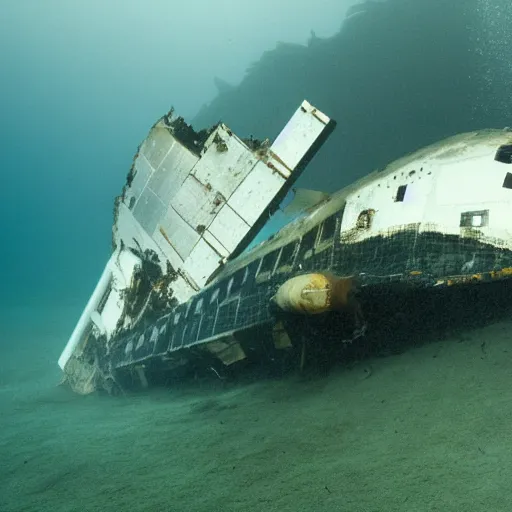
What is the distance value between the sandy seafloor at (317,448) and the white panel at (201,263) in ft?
10.8

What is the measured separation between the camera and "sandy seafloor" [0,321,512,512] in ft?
8.30

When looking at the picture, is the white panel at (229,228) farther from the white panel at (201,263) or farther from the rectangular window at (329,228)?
the rectangular window at (329,228)

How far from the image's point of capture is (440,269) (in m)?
4.10

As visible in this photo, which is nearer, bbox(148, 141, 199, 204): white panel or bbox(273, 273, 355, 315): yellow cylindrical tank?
bbox(273, 273, 355, 315): yellow cylindrical tank

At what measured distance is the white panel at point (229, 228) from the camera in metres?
8.06

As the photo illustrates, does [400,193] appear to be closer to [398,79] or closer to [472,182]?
[472,182]

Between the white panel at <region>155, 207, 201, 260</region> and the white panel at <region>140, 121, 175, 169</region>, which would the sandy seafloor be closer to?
the white panel at <region>155, 207, 201, 260</region>

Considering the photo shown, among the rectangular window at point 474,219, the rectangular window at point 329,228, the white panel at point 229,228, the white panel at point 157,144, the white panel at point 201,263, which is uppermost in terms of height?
the white panel at point 157,144

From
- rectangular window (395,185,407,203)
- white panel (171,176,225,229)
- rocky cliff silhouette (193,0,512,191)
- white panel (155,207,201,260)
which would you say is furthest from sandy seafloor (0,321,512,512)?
rocky cliff silhouette (193,0,512,191)

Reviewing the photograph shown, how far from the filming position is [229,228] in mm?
8266

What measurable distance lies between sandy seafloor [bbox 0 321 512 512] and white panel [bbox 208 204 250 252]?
3.42 metres

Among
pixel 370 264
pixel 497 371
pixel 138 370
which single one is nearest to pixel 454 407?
pixel 497 371

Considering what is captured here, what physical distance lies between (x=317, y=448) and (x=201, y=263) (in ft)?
19.5

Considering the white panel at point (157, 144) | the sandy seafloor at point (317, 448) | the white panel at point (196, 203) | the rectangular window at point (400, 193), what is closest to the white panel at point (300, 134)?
the white panel at point (196, 203)
